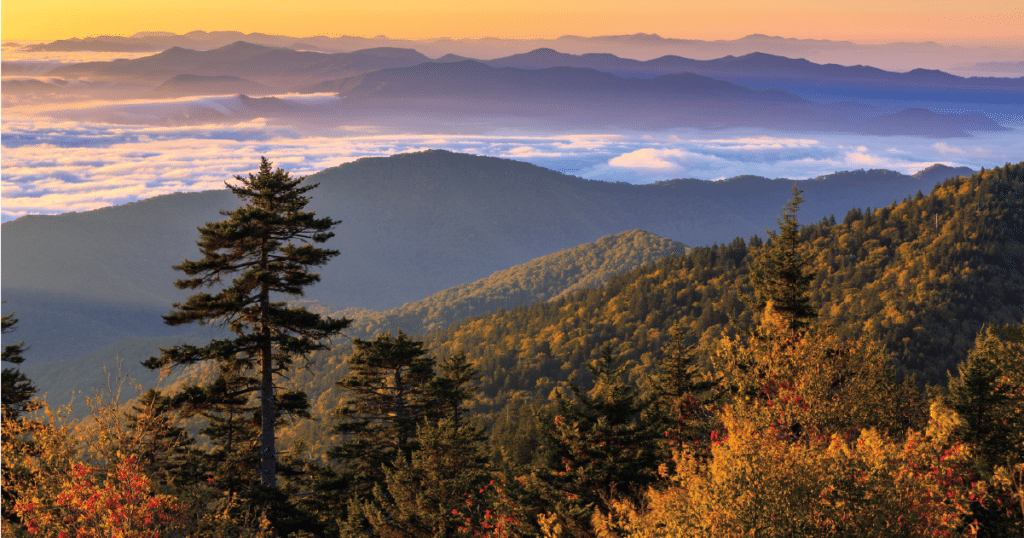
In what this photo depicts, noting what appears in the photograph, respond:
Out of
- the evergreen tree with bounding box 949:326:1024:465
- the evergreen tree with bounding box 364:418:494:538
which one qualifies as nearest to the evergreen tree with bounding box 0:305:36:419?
the evergreen tree with bounding box 364:418:494:538

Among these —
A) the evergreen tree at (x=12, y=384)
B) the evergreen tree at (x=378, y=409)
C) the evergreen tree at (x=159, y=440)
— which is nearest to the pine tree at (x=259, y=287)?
the evergreen tree at (x=159, y=440)

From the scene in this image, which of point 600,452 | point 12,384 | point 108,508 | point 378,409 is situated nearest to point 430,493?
point 600,452

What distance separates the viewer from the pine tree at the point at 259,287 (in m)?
28.7

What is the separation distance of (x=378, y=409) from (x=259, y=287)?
1533 centimetres

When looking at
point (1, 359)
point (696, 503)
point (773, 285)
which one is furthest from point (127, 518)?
point (773, 285)

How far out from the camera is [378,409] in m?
42.6

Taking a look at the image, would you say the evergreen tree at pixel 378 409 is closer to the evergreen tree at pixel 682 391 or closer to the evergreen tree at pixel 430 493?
the evergreen tree at pixel 430 493

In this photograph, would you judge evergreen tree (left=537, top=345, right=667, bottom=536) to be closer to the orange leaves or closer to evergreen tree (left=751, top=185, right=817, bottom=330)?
evergreen tree (left=751, top=185, right=817, bottom=330)

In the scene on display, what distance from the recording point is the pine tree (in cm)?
2873

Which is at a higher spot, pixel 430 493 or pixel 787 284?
pixel 787 284

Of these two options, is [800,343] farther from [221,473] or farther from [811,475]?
[221,473]

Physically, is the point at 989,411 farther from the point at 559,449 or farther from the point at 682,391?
the point at 559,449

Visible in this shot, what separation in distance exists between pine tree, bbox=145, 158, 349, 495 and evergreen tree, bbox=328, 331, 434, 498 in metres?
9.06

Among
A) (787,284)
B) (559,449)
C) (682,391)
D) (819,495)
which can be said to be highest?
(787,284)
